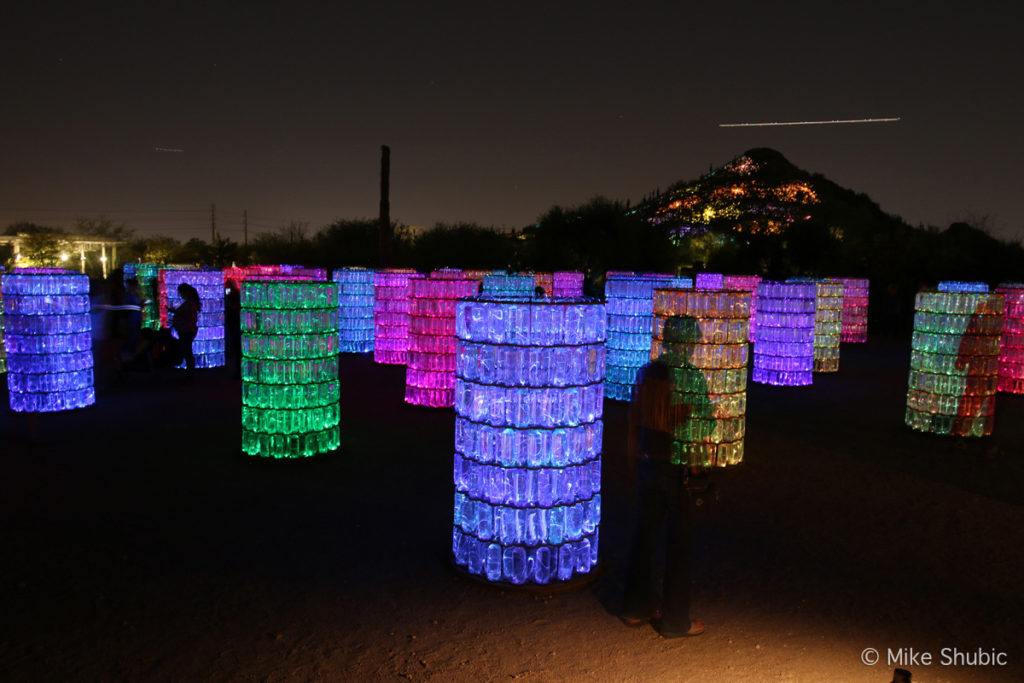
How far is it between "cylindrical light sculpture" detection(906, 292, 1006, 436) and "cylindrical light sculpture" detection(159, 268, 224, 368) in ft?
42.8

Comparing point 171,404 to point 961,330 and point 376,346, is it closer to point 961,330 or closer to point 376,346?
point 376,346

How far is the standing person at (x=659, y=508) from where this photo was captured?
4898 mm

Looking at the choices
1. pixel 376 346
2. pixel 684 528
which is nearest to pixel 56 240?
pixel 376 346

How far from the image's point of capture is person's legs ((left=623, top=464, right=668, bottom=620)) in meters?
4.99

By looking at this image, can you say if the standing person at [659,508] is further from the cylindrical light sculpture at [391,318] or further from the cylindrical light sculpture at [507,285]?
the cylindrical light sculpture at [391,318]

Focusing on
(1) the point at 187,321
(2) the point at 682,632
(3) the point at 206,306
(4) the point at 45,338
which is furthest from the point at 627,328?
(3) the point at 206,306

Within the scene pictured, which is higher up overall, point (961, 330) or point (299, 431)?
point (961, 330)

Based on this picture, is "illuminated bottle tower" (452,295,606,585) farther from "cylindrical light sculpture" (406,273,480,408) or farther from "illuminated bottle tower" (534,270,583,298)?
"illuminated bottle tower" (534,270,583,298)

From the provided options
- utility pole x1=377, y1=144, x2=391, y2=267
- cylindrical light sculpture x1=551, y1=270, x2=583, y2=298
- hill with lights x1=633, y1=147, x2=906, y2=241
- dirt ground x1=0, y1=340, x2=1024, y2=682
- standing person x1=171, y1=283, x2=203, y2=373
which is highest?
hill with lights x1=633, y1=147, x2=906, y2=241

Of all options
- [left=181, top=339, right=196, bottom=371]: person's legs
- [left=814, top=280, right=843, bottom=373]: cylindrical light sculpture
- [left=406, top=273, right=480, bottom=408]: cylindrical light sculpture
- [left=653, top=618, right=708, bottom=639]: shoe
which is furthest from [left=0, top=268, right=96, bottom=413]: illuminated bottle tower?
[left=814, top=280, right=843, bottom=373]: cylindrical light sculpture

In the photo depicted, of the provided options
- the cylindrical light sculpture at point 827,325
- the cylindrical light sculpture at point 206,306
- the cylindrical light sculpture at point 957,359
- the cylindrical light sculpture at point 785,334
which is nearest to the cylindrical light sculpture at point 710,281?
the cylindrical light sculpture at point 827,325

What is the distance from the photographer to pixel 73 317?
11.3 meters

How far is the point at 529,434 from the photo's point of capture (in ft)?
17.5

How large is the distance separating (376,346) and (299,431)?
8.92 m
